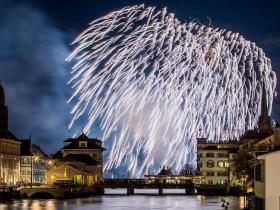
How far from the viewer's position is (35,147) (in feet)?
526

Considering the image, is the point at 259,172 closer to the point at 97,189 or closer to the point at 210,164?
the point at 97,189

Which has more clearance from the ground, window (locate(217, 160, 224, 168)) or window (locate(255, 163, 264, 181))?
window (locate(255, 163, 264, 181))

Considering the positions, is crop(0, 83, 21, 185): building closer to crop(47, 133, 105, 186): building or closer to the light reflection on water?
crop(47, 133, 105, 186): building

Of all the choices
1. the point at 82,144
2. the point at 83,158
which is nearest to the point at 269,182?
the point at 83,158

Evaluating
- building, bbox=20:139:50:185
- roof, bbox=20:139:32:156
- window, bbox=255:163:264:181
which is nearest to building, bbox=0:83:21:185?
building, bbox=20:139:50:185

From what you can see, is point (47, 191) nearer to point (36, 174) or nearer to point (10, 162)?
point (10, 162)

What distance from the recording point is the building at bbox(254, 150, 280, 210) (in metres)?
37.9

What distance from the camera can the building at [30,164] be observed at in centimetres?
14425

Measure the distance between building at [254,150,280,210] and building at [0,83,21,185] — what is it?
8536 centimetres

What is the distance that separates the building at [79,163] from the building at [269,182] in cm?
8294

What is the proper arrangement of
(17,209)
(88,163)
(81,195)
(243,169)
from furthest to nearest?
(88,163), (81,195), (243,169), (17,209)

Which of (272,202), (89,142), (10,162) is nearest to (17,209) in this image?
(272,202)

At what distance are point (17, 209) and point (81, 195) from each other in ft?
154

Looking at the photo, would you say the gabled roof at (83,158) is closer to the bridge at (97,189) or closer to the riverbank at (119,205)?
the bridge at (97,189)
